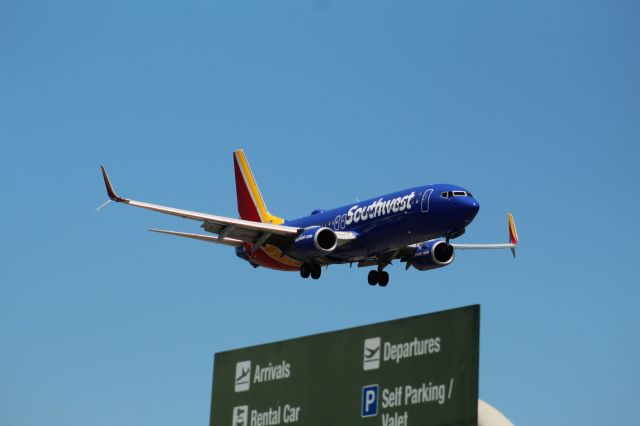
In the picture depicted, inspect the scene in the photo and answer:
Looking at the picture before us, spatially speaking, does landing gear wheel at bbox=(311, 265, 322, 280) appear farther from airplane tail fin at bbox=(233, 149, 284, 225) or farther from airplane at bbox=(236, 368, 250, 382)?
airplane at bbox=(236, 368, 250, 382)

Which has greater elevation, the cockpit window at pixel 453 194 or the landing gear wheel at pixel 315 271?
the cockpit window at pixel 453 194

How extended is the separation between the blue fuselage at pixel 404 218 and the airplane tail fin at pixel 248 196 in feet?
44.9

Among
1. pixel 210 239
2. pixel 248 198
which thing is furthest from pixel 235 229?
pixel 248 198

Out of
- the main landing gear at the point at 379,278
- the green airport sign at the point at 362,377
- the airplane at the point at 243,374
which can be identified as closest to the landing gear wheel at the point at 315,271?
the main landing gear at the point at 379,278

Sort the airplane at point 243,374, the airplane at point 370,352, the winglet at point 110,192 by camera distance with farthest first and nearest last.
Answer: the winglet at point 110,192, the airplane at point 243,374, the airplane at point 370,352

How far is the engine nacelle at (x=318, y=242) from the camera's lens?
65938 millimetres

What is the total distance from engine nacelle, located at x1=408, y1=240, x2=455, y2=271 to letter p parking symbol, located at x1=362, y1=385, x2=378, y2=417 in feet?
152

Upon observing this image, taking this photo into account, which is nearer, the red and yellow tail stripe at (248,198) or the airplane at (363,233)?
the airplane at (363,233)

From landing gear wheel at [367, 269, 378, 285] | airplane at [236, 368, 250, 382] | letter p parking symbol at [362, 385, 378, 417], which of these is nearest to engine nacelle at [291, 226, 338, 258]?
landing gear wheel at [367, 269, 378, 285]

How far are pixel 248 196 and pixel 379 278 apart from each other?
15380mm

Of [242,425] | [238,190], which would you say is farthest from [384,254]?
[242,425]

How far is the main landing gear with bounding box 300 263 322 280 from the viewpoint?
7000cm

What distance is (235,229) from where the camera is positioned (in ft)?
228

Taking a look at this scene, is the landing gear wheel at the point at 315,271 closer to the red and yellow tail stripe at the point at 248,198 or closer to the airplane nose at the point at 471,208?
the red and yellow tail stripe at the point at 248,198
